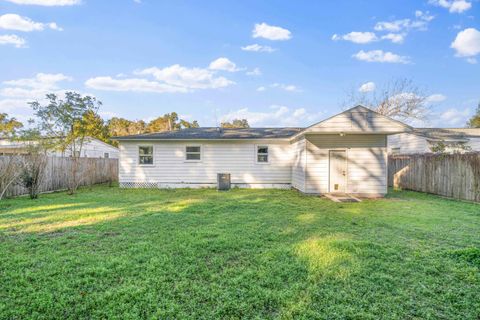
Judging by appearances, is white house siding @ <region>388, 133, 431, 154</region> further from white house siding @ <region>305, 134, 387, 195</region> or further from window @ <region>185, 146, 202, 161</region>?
window @ <region>185, 146, 202, 161</region>

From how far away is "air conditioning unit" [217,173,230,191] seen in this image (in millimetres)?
12328

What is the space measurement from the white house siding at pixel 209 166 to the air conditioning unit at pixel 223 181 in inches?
31.4

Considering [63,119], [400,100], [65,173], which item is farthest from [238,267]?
[400,100]

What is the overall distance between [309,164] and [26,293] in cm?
940

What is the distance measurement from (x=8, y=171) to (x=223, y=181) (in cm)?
808

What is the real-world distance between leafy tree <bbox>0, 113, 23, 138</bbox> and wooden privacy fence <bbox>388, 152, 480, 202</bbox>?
93.8ft

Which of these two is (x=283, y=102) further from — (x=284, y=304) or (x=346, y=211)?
(x=284, y=304)

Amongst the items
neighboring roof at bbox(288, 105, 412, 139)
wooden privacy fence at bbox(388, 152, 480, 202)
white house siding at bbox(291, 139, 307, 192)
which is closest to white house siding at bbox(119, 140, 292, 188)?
white house siding at bbox(291, 139, 307, 192)

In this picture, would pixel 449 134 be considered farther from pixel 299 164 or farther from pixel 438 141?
pixel 299 164

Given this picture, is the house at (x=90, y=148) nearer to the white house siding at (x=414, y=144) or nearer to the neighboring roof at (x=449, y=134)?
the white house siding at (x=414, y=144)

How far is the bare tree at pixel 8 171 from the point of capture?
28.0 feet

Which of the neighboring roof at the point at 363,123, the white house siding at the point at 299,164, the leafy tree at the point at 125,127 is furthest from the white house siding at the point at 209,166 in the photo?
the leafy tree at the point at 125,127

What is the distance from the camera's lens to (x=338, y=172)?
1051 cm

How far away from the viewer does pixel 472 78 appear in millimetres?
21656
